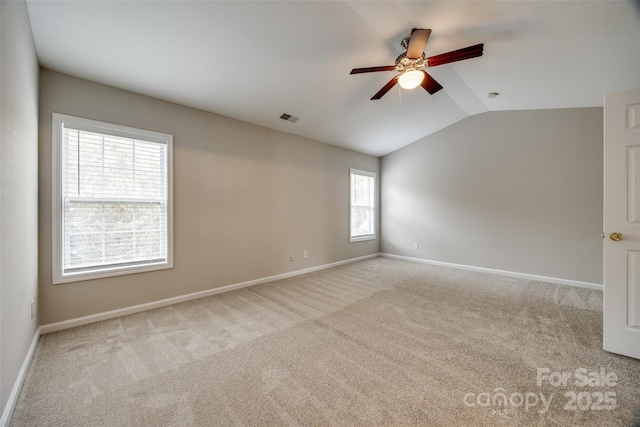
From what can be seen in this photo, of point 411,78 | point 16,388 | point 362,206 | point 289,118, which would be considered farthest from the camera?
point 362,206

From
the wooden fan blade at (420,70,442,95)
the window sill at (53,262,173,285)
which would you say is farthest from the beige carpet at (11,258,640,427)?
the wooden fan blade at (420,70,442,95)

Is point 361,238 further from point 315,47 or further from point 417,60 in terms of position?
point 315,47

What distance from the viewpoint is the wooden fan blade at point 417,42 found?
2116mm

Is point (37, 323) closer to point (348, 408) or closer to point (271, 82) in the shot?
point (348, 408)

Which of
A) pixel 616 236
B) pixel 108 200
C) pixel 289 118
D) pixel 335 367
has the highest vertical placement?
pixel 289 118

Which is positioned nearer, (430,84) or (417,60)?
(417,60)

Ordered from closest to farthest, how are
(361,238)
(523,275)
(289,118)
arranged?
(289,118) < (523,275) < (361,238)

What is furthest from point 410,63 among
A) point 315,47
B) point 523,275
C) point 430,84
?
point 523,275

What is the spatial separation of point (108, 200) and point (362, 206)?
464 cm

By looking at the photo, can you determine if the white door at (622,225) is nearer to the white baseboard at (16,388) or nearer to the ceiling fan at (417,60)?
the ceiling fan at (417,60)

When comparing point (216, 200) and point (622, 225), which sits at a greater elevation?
point (216, 200)

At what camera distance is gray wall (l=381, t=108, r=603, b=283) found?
155 inches

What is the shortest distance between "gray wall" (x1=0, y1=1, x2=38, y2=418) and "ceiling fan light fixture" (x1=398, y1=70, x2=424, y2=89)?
109 inches

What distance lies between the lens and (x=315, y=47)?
262cm
